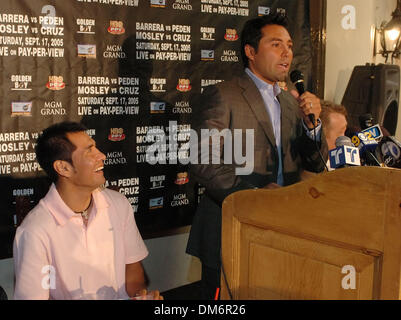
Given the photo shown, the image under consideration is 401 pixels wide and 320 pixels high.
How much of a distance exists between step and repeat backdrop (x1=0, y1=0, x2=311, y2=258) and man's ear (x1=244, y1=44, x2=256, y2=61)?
706mm

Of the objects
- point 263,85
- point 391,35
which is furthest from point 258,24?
point 391,35

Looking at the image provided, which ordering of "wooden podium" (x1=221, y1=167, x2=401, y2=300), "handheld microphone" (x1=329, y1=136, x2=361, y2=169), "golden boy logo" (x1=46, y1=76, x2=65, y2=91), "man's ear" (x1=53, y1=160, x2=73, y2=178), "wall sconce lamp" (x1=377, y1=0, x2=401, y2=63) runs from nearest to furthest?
"wooden podium" (x1=221, y1=167, x2=401, y2=300) → "handheld microphone" (x1=329, y1=136, x2=361, y2=169) → "man's ear" (x1=53, y1=160, x2=73, y2=178) → "golden boy logo" (x1=46, y1=76, x2=65, y2=91) → "wall sconce lamp" (x1=377, y1=0, x2=401, y2=63)

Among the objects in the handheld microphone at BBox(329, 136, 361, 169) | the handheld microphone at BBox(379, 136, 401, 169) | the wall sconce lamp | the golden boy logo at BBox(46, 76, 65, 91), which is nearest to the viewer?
the handheld microphone at BBox(329, 136, 361, 169)

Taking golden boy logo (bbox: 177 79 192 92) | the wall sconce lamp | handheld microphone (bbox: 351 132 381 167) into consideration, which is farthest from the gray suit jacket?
the wall sconce lamp

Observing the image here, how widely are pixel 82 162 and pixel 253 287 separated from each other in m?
0.94

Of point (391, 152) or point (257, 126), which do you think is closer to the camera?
point (391, 152)

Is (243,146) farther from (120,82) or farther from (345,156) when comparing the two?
(120,82)

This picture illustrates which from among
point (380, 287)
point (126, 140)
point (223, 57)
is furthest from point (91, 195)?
point (223, 57)

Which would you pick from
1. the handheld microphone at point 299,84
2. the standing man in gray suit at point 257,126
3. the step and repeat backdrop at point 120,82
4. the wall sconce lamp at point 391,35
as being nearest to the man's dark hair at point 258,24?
the standing man in gray suit at point 257,126

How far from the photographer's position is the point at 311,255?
1131 millimetres

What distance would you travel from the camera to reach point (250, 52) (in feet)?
7.35

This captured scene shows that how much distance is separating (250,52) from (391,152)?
3.35ft

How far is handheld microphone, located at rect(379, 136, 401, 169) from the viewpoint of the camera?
1.40m

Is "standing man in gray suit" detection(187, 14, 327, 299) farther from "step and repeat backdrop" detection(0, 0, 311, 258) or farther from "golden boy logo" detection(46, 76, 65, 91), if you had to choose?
"golden boy logo" detection(46, 76, 65, 91)
